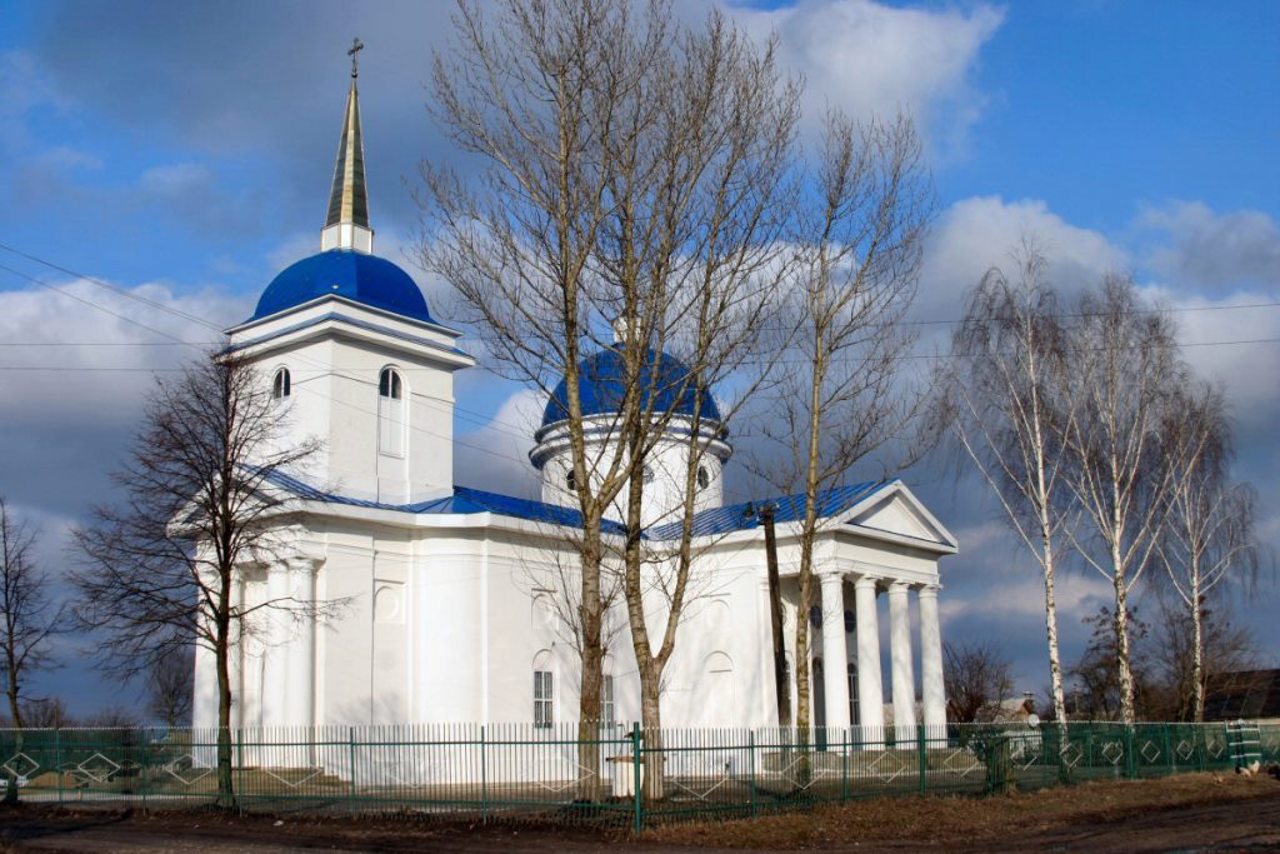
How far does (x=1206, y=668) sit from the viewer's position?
45000 mm

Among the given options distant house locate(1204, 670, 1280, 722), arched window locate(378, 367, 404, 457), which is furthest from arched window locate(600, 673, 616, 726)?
distant house locate(1204, 670, 1280, 722)

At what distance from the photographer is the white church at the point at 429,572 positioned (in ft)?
93.8

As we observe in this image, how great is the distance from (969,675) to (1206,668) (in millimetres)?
16328

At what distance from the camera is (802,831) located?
56.2 ft

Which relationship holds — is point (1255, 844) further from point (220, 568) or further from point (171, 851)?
point (220, 568)

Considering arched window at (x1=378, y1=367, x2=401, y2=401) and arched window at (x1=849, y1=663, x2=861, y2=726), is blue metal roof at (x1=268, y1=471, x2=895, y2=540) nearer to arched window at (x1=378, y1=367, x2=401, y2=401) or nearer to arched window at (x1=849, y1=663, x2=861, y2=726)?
arched window at (x1=378, y1=367, x2=401, y2=401)

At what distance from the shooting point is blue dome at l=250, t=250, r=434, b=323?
31.3 metres

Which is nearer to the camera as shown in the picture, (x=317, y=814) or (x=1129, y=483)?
(x=317, y=814)

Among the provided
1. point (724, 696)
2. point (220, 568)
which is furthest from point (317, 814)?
point (724, 696)

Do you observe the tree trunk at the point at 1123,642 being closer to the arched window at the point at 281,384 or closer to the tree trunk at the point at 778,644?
the tree trunk at the point at 778,644

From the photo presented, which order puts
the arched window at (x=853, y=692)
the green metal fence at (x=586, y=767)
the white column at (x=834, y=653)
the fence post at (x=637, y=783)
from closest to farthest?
the fence post at (x=637, y=783) < the green metal fence at (x=586, y=767) < the white column at (x=834, y=653) < the arched window at (x=853, y=692)

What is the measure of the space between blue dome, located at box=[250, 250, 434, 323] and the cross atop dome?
66cm

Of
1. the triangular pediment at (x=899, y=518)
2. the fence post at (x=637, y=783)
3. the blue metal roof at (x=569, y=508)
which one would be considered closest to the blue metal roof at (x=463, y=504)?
the blue metal roof at (x=569, y=508)

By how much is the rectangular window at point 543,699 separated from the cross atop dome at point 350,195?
1159 cm
